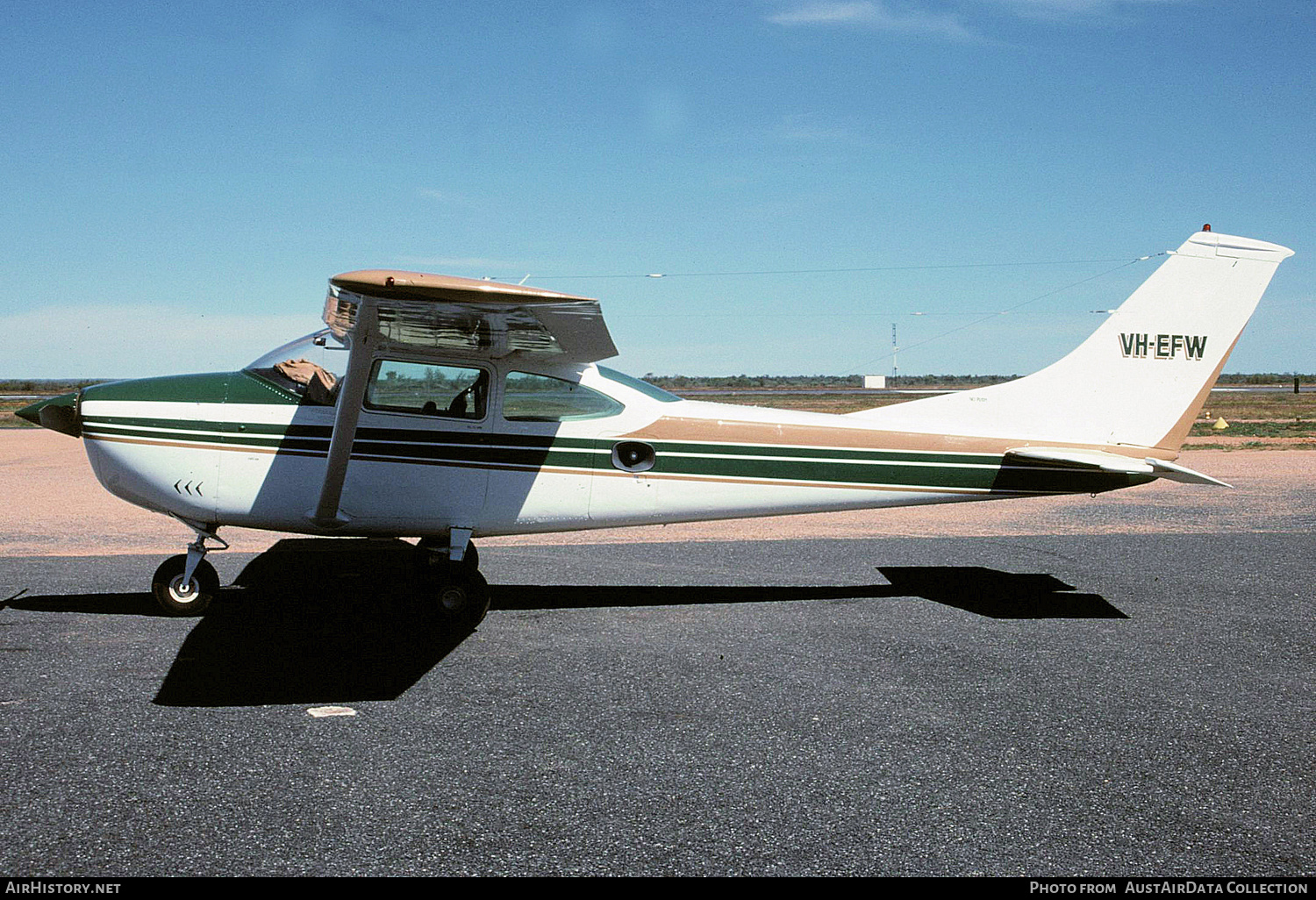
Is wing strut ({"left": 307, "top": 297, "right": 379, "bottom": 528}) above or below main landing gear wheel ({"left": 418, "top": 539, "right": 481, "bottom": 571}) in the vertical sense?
above

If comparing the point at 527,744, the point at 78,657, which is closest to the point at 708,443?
the point at 527,744

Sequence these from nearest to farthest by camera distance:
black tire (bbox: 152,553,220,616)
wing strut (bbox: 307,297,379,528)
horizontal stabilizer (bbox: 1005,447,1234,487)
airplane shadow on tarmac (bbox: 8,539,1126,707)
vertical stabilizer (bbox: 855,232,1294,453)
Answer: airplane shadow on tarmac (bbox: 8,539,1126,707)
wing strut (bbox: 307,297,379,528)
black tire (bbox: 152,553,220,616)
horizontal stabilizer (bbox: 1005,447,1234,487)
vertical stabilizer (bbox: 855,232,1294,453)

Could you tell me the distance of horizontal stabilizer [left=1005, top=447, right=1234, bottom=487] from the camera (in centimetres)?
741

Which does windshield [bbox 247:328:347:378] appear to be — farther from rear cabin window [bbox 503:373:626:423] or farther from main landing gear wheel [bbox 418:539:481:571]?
main landing gear wheel [bbox 418:539:481:571]

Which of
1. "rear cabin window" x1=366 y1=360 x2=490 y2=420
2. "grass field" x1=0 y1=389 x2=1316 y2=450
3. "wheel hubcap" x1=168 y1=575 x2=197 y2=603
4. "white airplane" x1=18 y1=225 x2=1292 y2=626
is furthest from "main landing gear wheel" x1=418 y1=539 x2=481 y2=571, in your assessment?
"grass field" x1=0 y1=389 x2=1316 y2=450

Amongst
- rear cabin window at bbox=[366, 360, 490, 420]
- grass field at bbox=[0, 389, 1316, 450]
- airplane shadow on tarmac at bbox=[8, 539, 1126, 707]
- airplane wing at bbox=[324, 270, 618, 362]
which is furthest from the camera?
grass field at bbox=[0, 389, 1316, 450]

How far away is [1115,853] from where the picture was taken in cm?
355

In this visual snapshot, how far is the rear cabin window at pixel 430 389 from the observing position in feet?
23.0

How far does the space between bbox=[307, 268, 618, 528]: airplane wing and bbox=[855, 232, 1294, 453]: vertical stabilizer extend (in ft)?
9.14

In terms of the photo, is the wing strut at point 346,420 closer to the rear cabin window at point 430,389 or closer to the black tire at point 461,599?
the rear cabin window at point 430,389

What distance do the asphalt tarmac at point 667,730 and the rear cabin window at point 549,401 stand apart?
1.56 metres

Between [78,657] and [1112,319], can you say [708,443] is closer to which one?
[1112,319]

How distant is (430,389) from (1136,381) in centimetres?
578
